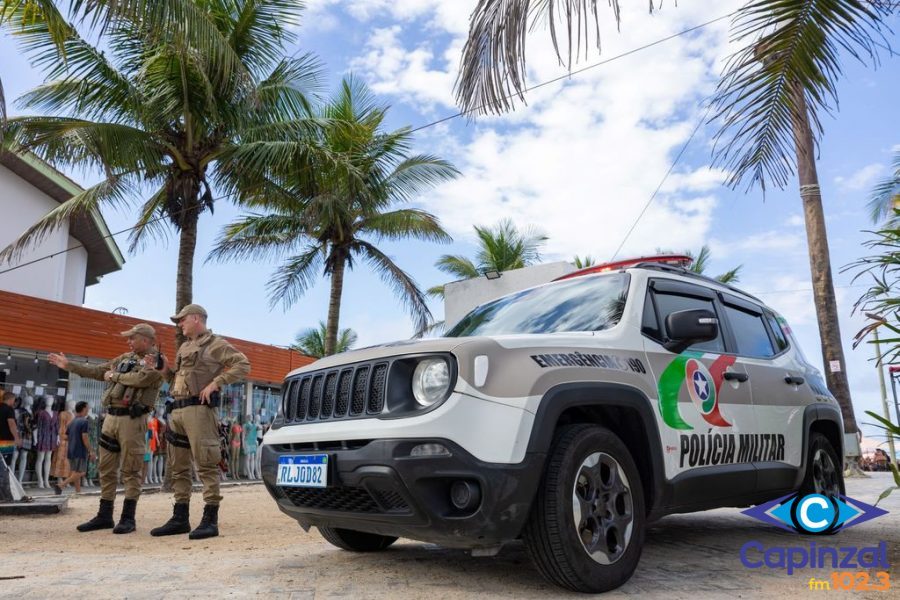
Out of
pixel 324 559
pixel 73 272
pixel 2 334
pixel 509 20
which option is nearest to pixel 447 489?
pixel 324 559

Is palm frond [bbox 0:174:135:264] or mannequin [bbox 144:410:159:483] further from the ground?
palm frond [bbox 0:174:135:264]

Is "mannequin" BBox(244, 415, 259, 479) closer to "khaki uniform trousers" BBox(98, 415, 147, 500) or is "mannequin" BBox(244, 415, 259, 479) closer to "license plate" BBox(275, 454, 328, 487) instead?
"khaki uniform trousers" BBox(98, 415, 147, 500)

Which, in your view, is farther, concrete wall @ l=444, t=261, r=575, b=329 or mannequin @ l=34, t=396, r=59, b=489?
concrete wall @ l=444, t=261, r=575, b=329

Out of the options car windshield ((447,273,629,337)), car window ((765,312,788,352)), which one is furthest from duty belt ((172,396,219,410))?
car window ((765,312,788,352))

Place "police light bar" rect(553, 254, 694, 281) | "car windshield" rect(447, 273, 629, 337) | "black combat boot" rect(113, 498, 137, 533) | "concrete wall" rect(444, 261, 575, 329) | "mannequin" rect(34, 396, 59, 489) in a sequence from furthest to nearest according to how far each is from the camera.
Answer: "concrete wall" rect(444, 261, 575, 329) < "mannequin" rect(34, 396, 59, 489) < "black combat boot" rect(113, 498, 137, 533) < "police light bar" rect(553, 254, 694, 281) < "car windshield" rect(447, 273, 629, 337)

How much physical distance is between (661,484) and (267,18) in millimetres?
11629

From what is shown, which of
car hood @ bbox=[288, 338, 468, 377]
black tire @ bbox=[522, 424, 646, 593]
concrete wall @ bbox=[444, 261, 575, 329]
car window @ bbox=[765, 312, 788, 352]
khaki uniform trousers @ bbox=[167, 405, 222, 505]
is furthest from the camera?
concrete wall @ bbox=[444, 261, 575, 329]

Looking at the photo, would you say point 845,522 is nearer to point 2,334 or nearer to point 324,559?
point 324,559

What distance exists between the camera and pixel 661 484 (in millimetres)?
3688

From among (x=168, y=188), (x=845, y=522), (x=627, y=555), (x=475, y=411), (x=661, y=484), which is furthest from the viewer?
(x=168, y=188)

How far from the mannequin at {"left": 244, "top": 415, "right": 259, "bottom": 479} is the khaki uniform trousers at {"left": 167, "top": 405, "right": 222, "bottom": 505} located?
503 inches

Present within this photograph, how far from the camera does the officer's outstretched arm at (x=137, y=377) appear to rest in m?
6.36

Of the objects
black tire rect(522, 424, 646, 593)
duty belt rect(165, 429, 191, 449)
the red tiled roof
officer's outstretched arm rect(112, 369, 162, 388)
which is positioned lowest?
black tire rect(522, 424, 646, 593)

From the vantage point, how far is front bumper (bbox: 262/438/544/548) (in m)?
3.05
